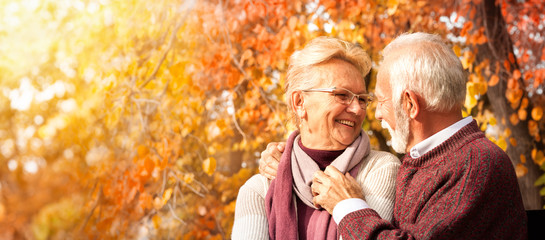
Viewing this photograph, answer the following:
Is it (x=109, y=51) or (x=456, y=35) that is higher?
(x=456, y=35)

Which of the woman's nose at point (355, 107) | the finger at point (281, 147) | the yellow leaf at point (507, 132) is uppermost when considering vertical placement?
the woman's nose at point (355, 107)

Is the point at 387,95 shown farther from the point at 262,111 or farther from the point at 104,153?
the point at 104,153

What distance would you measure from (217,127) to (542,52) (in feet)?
8.68

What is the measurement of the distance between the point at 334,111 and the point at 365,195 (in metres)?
0.29

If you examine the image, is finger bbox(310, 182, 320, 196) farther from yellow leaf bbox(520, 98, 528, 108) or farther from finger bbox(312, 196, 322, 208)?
yellow leaf bbox(520, 98, 528, 108)

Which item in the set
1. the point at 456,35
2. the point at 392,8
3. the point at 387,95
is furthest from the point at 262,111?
the point at 387,95

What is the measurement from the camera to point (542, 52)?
150 inches

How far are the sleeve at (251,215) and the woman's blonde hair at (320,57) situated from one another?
355mm

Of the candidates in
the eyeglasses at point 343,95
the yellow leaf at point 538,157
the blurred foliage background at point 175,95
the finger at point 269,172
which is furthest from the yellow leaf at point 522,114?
the finger at point 269,172

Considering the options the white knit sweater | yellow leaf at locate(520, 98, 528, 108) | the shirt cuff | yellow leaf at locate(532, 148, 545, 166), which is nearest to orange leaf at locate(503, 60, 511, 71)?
yellow leaf at locate(520, 98, 528, 108)

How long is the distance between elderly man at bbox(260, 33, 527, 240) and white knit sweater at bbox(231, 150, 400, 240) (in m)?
0.04

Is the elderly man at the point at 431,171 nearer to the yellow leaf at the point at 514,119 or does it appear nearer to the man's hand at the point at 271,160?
the man's hand at the point at 271,160

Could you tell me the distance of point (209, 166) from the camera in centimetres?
459

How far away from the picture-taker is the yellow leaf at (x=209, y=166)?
180 inches
